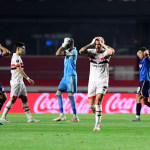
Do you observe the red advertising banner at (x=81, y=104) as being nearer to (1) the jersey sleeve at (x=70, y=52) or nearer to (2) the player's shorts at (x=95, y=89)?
(1) the jersey sleeve at (x=70, y=52)

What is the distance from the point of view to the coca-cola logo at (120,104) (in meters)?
20.9

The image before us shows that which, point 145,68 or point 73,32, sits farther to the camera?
point 73,32

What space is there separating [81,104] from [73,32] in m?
16.5

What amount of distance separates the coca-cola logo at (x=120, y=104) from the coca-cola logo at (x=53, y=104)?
0.86m

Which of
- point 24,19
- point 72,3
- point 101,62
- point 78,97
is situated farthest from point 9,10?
point 101,62

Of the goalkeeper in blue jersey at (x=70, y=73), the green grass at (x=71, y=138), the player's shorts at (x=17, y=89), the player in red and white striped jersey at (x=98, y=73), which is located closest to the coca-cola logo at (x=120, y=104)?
the goalkeeper in blue jersey at (x=70, y=73)

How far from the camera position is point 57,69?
124ft

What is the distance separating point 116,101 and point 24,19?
17.1 metres

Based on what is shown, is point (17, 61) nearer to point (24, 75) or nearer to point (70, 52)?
point (24, 75)

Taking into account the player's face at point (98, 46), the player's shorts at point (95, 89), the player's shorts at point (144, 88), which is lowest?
the player's shorts at point (144, 88)

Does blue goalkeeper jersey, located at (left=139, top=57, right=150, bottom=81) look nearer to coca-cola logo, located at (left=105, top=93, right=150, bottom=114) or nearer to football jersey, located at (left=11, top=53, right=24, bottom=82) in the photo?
football jersey, located at (left=11, top=53, right=24, bottom=82)

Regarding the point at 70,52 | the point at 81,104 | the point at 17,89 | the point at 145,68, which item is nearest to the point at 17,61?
the point at 17,89

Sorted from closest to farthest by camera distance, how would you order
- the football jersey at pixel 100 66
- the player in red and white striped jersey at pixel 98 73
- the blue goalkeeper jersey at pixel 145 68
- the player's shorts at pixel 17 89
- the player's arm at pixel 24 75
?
the player in red and white striped jersey at pixel 98 73 < the football jersey at pixel 100 66 < the player's arm at pixel 24 75 < the player's shorts at pixel 17 89 < the blue goalkeeper jersey at pixel 145 68

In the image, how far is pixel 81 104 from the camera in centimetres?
2114
